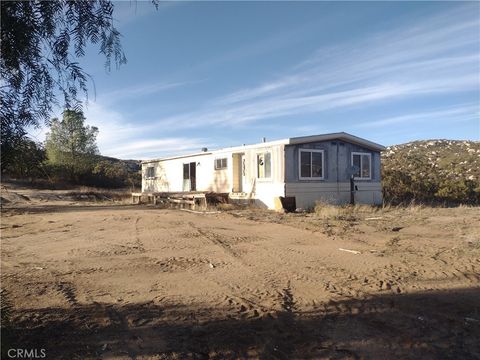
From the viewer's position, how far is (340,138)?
1877 cm

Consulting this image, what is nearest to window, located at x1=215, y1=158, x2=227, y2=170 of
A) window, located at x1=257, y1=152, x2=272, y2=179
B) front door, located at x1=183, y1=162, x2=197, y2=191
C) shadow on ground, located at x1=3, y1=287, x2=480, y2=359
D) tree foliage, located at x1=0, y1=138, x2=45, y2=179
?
window, located at x1=257, y1=152, x2=272, y2=179

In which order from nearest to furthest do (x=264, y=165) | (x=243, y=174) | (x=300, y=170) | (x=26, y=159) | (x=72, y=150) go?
1. (x=26, y=159)
2. (x=300, y=170)
3. (x=264, y=165)
4. (x=243, y=174)
5. (x=72, y=150)

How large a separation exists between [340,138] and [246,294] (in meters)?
13.9

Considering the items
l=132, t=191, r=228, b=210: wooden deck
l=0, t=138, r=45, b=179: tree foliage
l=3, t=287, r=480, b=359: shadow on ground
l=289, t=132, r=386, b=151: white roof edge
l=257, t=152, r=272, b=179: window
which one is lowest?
l=3, t=287, r=480, b=359: shadow on ground

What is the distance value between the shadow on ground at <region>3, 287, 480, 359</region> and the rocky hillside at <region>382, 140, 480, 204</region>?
19.1 m

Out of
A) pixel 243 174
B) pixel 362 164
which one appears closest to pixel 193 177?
pixel 243 174

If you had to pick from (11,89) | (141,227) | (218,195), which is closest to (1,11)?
(11,89)

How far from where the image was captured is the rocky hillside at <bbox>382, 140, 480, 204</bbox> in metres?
25.2

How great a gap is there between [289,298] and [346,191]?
1400 cm

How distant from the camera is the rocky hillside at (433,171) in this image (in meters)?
25.2

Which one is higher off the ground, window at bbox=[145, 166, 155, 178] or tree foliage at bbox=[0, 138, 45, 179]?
window at bbox=[145, 166, 155, 178]

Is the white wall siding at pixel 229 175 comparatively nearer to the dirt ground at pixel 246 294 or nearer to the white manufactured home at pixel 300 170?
the white manufactured home at pixel 300 170

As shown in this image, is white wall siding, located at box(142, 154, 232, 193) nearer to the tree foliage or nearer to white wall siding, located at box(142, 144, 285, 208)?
white wall siding, located at box(142, 144, 285, 208)

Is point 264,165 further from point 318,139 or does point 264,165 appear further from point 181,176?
point 181,176
